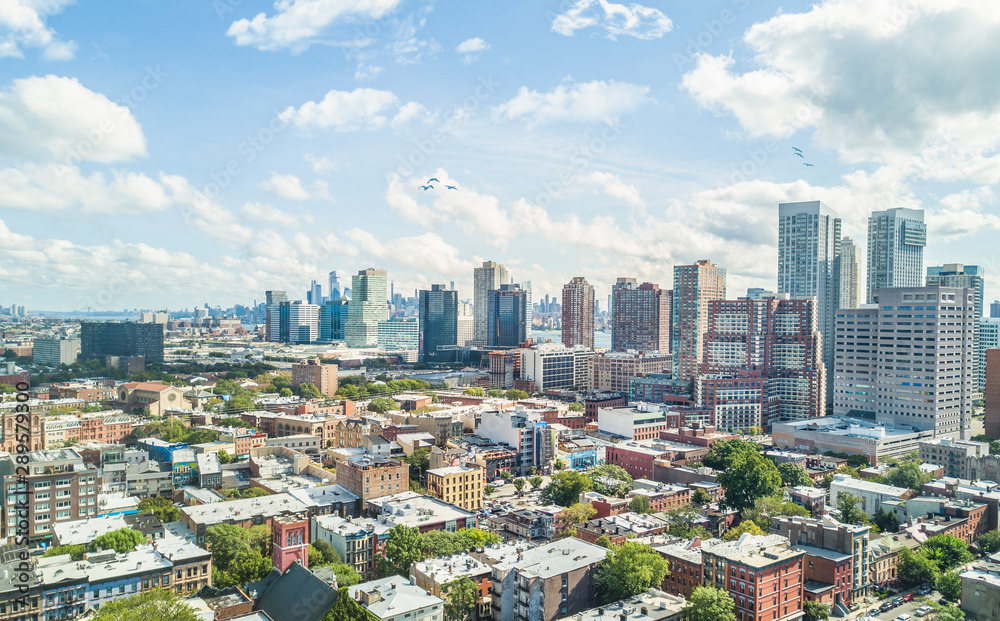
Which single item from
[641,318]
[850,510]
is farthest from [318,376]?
[850,510]

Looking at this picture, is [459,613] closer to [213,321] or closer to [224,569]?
[224,569]

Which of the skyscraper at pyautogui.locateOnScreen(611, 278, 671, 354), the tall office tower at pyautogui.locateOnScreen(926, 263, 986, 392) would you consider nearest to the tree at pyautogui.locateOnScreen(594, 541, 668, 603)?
the tall office tower at pyautogui.locateOnScreen(926, 263, 986, 392)

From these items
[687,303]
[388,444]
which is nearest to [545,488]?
[388,444]

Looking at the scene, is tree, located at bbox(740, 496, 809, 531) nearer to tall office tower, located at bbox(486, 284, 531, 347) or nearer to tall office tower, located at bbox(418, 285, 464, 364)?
tall office tower, located at bbox(486, 284, 531, 347)

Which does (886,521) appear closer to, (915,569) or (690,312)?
(915,569)

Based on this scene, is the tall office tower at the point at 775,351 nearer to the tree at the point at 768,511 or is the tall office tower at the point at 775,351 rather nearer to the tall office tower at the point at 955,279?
the tall office tower at the point at 955,279

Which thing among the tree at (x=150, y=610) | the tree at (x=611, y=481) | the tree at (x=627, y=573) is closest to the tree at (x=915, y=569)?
the tree at (x=627, y=573)

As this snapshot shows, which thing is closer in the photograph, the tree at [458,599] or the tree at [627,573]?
the tree at [458,599]
